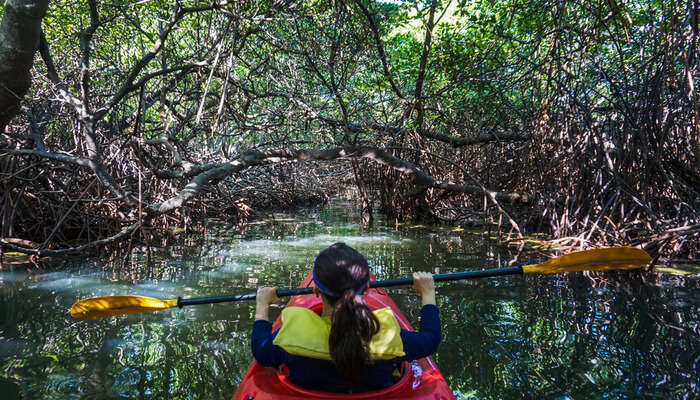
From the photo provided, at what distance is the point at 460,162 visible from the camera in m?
7.11

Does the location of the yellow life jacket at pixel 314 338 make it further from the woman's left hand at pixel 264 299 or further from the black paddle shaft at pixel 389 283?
the black paddle shaft at pixel 389 283

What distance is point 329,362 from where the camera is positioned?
1255mm

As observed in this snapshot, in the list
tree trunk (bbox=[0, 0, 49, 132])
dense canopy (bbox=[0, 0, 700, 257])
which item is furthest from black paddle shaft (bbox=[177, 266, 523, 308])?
tree trunk (bbox=[0, 0, 49, 132])

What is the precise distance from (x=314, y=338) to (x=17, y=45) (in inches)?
109

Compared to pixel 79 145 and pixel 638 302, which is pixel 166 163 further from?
pixel 638 302

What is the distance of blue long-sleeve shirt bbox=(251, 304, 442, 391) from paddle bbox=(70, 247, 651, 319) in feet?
1.68

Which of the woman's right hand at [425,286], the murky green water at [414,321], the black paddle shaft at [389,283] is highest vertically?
the woman's right hand at [425,286]

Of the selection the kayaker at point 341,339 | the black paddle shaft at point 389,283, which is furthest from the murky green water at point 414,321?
the kayaker at point 341,339

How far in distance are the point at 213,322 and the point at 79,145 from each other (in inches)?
147

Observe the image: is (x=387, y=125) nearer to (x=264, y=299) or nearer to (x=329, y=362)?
(x=264, y=299)

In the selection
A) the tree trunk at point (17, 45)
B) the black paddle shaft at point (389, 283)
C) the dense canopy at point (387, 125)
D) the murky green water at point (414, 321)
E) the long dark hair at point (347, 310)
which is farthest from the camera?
the dense canopy at point (387, 125)

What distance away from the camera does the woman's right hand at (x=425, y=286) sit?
1.64 metres

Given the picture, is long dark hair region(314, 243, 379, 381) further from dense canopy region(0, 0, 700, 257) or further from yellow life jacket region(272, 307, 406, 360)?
dense canopy region(0, 0, 700, 257)

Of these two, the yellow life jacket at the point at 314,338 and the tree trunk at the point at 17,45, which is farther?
the tree trunk at the point at 17,45
